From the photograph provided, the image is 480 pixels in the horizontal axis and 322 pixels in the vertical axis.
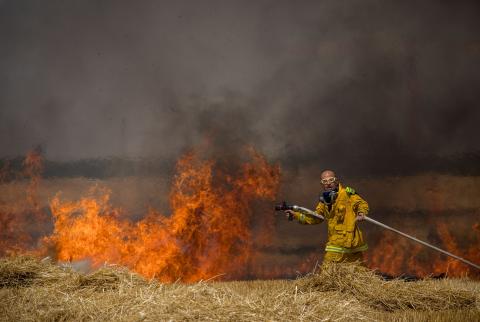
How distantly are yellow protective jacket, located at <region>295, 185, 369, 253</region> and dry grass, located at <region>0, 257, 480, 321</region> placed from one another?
1.21 metres

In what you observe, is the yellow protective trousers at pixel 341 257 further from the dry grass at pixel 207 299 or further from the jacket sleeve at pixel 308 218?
the dry grass at pixel 207 299

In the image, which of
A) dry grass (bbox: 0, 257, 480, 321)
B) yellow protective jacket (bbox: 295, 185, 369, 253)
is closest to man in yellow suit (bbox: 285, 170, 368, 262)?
yellow protective jacket (bbox: 295, 185, 369, 253)

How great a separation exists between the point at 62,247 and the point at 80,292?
9665 millimetres

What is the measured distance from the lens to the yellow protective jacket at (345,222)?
938 centimetres

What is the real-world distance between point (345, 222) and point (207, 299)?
16.0ft

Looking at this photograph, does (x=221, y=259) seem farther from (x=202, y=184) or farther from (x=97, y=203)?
(x=97, y=203)

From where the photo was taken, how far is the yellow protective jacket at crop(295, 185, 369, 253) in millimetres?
9375

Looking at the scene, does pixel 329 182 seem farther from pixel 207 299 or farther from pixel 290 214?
pixel 207 299

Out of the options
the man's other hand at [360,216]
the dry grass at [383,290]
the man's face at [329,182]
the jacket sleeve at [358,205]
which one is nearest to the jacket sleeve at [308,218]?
the man's face at [329,182]

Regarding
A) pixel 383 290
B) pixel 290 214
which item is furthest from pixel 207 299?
pixel 290 214

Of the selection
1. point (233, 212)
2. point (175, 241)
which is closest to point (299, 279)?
point (175, 241)

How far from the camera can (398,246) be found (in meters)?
20.1

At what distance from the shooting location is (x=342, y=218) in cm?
948

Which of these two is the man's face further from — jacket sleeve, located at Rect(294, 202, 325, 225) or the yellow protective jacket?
jacket sleeve, located at Rect(294, 202, 325, 225)
